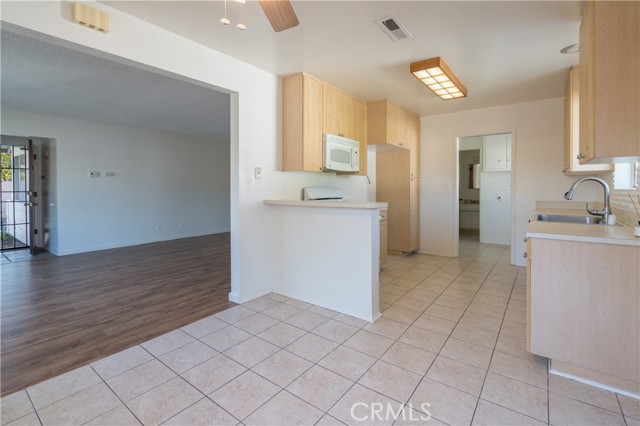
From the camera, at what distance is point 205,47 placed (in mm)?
2668

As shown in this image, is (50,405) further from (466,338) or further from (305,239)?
(466,338)

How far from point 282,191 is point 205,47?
1.58m

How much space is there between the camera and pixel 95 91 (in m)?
3.97

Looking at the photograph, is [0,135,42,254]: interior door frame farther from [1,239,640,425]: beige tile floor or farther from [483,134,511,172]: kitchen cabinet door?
[483,134,511,172]: kitchen cabinet door

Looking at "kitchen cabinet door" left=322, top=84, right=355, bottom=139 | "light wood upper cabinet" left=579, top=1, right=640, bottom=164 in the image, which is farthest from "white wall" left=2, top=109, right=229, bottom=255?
"light wood upper cabinet" left=579, top=1, right=640, bottom=164

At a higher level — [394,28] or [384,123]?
[394,28]

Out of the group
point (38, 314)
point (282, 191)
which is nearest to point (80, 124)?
point (38, 314)

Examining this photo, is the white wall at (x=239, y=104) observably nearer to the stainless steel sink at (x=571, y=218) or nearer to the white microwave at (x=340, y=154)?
the white microwave at (x=340, y=154)

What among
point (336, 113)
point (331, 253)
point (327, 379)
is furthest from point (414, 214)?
Result: point (327, 379)

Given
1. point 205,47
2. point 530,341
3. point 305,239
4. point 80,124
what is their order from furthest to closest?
1. point 80,124
2. point 305,239
3. point 205,47
4. point 530,341

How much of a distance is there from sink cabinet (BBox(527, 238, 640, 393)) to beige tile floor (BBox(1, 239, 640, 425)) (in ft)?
0.49

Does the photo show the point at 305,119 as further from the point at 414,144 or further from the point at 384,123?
the point at 414,144

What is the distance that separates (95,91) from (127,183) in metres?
2.66

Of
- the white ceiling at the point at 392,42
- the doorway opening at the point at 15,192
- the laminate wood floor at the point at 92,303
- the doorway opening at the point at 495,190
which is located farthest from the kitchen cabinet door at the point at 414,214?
the doorway opening at the point at 15,192
